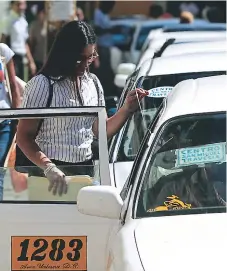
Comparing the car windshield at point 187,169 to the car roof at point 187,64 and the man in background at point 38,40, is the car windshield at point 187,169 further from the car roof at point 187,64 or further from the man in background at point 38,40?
the man in background at point 38,40

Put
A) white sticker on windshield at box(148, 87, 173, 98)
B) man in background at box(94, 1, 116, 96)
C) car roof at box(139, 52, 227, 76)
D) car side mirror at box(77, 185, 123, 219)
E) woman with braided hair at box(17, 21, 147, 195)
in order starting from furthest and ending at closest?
man in background at box(94, 1, 116, 96), car roof at box(139, 52, 227, 76), white sticker on windshield at box(148, 87, 173, 98), woman with braided hair at box(17, 21, 147, 195), car side mirror at box(77, 185, 123, 219)

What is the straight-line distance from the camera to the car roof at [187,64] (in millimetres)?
6130

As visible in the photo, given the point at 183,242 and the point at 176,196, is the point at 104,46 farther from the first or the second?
the point at 183,242

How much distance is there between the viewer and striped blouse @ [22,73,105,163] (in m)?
4.88

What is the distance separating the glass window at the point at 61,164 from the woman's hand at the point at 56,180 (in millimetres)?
17

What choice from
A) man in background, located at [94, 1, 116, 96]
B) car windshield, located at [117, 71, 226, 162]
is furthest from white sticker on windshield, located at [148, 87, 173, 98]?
man in background, located at [94, 1, 116, 96]

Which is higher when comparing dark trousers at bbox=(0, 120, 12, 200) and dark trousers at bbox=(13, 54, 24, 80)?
dark trousers at bbox=(13, 54, 24, 80)

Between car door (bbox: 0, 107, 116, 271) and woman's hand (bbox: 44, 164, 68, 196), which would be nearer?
car door (bbox: 0, 107, 116, 271)

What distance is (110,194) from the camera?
12.8 feet

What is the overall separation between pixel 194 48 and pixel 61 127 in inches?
110

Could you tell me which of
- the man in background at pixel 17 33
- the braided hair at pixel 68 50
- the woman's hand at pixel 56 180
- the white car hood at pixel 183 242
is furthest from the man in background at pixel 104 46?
the white car hood at pixel 183 242

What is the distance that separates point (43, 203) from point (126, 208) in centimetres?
79

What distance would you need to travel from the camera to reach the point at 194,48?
7.41 m

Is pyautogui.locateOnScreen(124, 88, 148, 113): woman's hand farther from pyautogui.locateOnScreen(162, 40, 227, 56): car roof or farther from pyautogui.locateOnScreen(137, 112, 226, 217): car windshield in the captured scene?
pyautogui.locateOnScreen(162, 40, 227, 56): car roof
